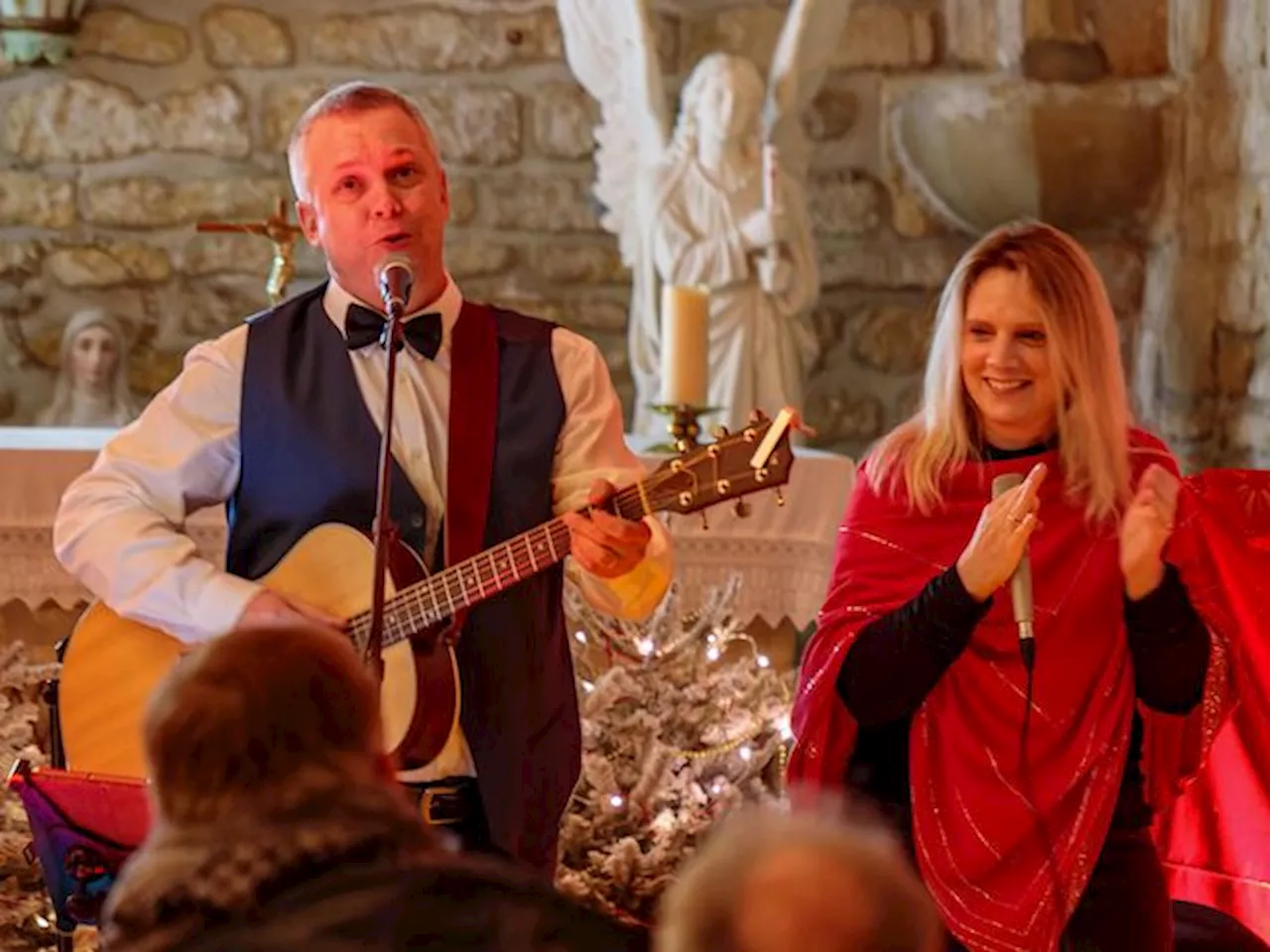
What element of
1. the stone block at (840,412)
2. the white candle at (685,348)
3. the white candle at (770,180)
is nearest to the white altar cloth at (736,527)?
the white candle at (685,348)

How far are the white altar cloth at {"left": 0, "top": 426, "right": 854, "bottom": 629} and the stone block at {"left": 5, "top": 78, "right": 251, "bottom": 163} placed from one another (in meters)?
2.02

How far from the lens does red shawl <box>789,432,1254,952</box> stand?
259cm

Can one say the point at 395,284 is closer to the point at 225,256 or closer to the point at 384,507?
the point at 384,507

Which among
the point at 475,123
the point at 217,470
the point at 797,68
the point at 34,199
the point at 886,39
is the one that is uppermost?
the point at 886,39

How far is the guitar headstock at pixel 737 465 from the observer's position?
2.47 metres

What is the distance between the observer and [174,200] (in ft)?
21.4

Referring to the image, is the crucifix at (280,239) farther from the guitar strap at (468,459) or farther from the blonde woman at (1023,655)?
the blonde woman at (1023,655)

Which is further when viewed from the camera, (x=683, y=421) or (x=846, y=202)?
(x=846, y=202)

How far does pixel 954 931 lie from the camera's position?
2629 millimetres

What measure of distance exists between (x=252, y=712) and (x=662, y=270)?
4.46 meters

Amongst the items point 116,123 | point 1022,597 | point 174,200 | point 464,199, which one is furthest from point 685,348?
point 116,123

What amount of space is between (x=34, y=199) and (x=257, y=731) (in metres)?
5.24

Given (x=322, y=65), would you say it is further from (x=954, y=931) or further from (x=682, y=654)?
(x=954, y=931)

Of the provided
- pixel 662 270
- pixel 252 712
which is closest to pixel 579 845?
pixel 662 270
